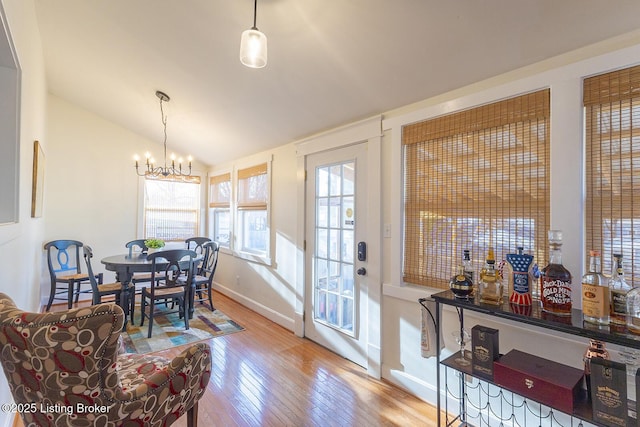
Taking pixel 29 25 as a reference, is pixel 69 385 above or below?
below

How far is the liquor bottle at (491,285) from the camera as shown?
1.59 metres

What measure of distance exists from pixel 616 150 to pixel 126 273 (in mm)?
4377

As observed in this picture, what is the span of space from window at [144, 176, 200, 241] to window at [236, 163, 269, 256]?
120 centimetres

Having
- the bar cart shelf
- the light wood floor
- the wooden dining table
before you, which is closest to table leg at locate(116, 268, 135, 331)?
the wooden dining table

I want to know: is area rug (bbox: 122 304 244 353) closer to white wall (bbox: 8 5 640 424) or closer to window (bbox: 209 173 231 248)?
white wall (bbox: 8 5 640 424)

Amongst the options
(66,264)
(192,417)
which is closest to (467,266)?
(192,417)

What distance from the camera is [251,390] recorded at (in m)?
2.35

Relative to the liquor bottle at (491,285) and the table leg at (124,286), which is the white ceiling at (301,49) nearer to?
the liquor bottle at (491,285)

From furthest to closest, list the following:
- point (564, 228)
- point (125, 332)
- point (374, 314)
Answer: point (125, 332), point (374, 314), point (564, 228)

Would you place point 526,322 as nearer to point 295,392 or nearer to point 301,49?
point 295,392

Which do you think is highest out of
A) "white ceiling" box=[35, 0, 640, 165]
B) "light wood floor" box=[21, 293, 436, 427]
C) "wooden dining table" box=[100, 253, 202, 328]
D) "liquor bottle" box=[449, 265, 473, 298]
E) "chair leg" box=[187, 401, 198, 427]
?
"white ceiling" box=[35, 0, 640, 165]

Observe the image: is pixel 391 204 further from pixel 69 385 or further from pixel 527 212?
pixel 69 385

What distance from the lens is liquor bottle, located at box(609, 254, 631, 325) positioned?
1237 mm

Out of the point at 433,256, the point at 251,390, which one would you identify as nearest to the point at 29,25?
the point at 251,390
